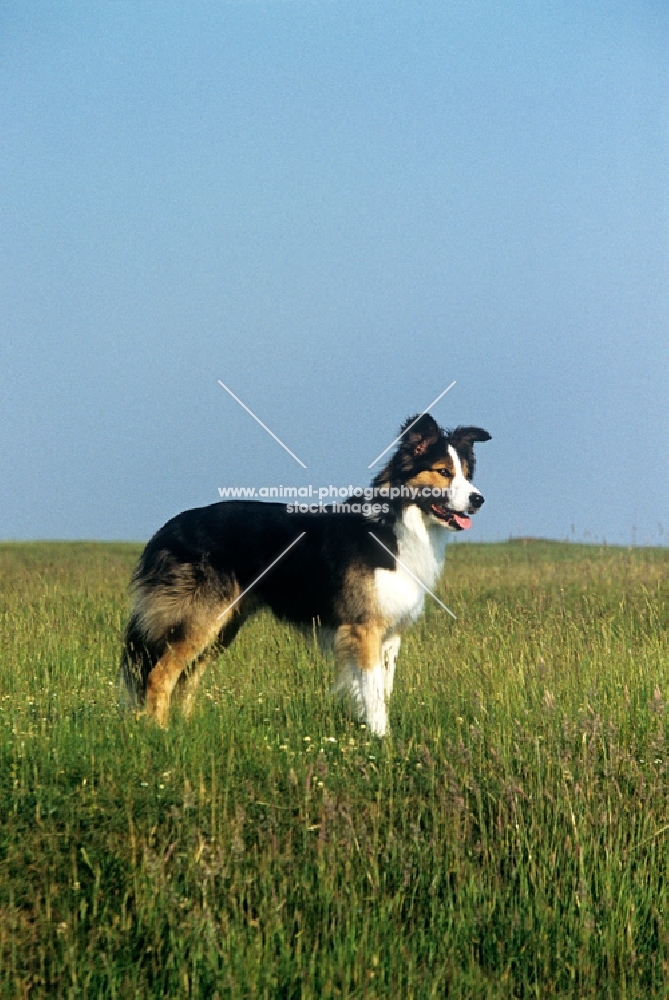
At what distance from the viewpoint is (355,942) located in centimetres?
381

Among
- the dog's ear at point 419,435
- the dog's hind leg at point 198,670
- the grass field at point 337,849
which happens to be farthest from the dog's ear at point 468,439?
the dog's hind leg at point 198,670

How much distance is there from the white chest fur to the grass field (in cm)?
70

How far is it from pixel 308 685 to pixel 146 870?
3140 mm

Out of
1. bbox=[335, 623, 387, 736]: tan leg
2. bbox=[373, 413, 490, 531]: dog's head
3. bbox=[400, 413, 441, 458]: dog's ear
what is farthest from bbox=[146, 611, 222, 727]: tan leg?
bbox=[400, 413, 441, 458]: dog's ear

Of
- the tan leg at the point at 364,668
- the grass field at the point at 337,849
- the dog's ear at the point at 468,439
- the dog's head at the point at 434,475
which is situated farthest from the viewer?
the dog's ear at the point at 468,439

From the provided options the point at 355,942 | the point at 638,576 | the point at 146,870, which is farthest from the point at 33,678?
the point at 638,576

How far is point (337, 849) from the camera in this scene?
443 cm

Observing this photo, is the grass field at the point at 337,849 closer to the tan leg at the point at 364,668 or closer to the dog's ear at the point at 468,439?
the tan leg at the point at 364,668

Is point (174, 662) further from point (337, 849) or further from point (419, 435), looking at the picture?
point (337, 849)

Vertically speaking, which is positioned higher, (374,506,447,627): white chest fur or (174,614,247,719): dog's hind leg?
(374,506,447,627): white chest fur

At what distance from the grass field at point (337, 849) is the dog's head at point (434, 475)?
4.46 ft

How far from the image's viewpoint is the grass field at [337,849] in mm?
3752

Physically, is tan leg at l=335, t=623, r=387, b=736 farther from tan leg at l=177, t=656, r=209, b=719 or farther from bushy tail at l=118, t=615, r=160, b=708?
bushy tail at l=118, t=615, r=160, b=708

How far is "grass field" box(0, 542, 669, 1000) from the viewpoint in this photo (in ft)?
12.3
